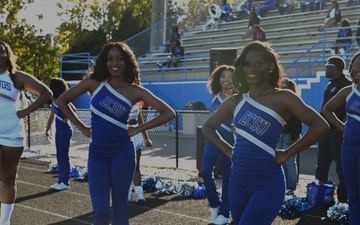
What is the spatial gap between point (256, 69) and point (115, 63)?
1453mm

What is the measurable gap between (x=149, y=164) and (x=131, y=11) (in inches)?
1506

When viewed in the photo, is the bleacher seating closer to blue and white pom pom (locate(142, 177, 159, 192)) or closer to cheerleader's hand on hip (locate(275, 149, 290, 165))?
blue and white pom pom (locate(142, 177, 159, 192))

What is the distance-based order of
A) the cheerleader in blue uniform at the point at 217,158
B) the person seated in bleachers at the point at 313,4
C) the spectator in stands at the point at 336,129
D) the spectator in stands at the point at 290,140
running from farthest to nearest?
the person seated in bleachers at the point at 313,4, the spectator in stands at the point at 290,140, the spectator in stands at the point at 336,129, the cheerleader in blue uniform at the point at 217,158

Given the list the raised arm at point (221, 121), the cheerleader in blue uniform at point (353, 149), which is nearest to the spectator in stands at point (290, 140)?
the cheerleader in blue uniform at point (353, 149)

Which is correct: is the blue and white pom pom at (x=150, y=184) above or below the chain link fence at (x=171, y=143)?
above

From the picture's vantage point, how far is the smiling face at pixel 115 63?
5.07 meters

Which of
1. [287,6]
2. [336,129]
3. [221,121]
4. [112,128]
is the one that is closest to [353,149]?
[221,121]

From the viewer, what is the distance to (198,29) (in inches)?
1201

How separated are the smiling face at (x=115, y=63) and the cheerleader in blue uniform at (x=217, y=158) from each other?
209 centimetres

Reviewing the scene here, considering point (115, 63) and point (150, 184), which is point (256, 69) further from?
point (150, 184)

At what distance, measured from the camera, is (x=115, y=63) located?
508 centimetres

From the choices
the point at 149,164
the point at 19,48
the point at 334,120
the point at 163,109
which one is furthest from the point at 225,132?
the point at 19,48

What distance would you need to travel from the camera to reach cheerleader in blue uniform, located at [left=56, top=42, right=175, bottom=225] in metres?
4.88

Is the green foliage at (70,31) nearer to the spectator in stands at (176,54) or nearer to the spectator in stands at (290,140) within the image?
the spectator in stands at (176,54)
